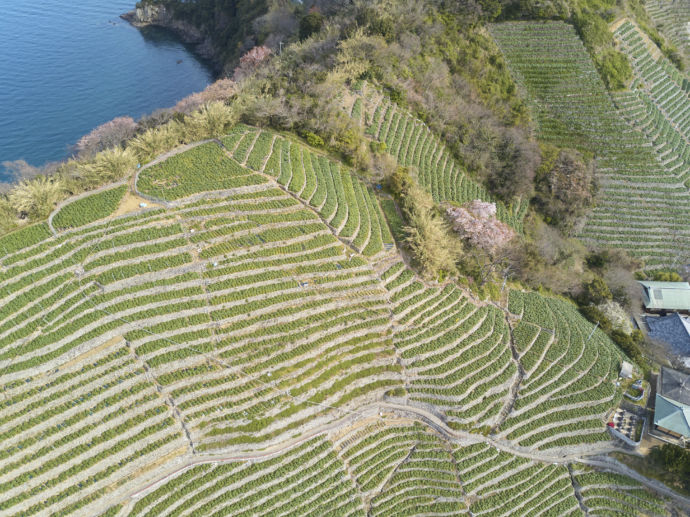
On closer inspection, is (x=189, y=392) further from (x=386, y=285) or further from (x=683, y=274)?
(x=683, y=274)

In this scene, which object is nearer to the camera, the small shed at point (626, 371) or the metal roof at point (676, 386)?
the metal roof at point (676, 386)

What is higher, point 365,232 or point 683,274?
point 365,232

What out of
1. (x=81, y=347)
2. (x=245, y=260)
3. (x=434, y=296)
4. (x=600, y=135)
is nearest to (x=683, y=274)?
(x=600, y=135)

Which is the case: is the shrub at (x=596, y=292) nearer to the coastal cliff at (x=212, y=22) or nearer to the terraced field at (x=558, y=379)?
the terraced field at (x=558, y=379)

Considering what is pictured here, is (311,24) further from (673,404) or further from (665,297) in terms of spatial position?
(673,404)

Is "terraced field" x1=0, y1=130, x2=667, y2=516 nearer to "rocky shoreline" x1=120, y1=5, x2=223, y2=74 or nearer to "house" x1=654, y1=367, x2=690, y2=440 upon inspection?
"house" x1=654, y1=367, x2=690, y2=440

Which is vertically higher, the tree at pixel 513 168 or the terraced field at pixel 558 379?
the tree at pixel 513 168

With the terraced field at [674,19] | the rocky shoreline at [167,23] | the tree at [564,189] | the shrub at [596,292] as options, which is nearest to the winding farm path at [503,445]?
the shrub at [596,292]
